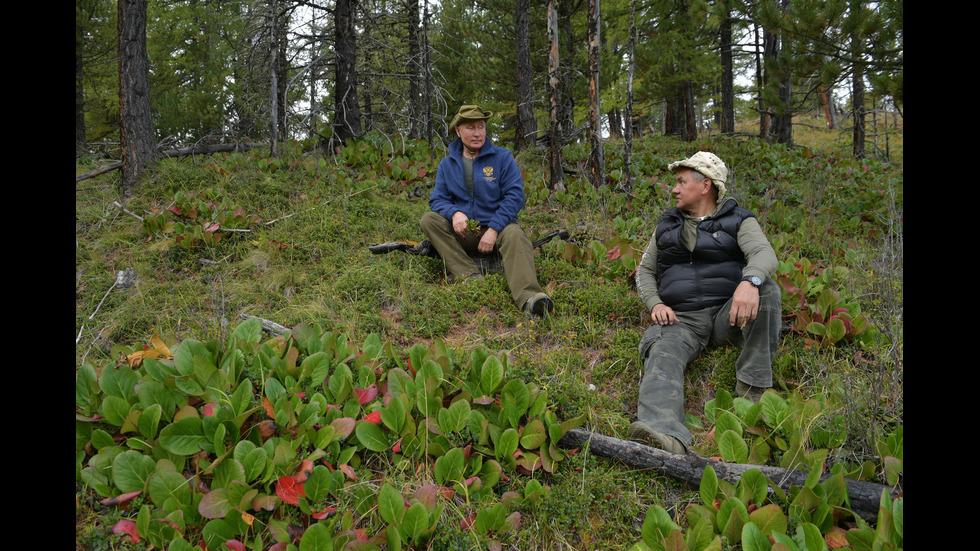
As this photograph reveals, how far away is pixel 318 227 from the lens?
612cm

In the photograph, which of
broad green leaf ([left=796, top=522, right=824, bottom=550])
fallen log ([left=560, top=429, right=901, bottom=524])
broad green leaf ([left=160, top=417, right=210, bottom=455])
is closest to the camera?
broad green leaf ([left=796, top=522, right=824, bottom=550])

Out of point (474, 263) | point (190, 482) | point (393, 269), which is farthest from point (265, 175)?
point (190, 482)

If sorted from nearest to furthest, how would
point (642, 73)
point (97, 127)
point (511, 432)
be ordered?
point (511, 432), point (642, 73), point (97, 127)

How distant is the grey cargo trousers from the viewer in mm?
2936

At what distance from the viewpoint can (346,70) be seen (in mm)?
8969

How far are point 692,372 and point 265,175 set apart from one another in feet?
22.0

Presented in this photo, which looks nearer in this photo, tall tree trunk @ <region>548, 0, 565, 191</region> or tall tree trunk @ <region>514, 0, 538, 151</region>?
tall tree trunk @ <region>548, 0, 565, 191</region>

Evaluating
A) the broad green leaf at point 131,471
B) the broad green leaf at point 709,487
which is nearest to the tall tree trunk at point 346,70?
the broad green leaf at point 131,471

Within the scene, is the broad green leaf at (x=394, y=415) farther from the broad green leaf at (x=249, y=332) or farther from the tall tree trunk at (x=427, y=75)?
the tall tree trunk at (x=427, y=75)

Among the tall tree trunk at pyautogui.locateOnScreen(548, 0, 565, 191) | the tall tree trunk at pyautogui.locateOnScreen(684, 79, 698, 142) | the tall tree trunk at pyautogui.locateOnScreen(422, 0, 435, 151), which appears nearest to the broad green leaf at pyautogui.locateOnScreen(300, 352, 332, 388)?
the tall tree trunk at pyautogui.locateOnScreen(548, 0, 565, 191)

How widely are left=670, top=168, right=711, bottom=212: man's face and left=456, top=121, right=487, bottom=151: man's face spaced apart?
7.02ft

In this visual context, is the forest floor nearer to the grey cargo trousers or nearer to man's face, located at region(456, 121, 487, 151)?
the grey cargo trousers
